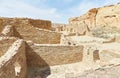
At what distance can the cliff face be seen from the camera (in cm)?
3225

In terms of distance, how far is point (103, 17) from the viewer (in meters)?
37.2

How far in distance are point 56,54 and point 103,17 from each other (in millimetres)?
29892

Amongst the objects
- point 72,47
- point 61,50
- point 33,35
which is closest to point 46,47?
point 61,50

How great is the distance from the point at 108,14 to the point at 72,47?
90.5ft

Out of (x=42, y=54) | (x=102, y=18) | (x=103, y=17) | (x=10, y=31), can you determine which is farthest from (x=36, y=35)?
(x=102, y=18)

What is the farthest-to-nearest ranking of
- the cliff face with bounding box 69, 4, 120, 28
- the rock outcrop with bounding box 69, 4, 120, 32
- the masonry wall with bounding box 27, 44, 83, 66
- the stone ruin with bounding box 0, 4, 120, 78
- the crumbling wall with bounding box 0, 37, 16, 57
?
the cliff face with bounding box 69, 4, 120, 28, the rock outcrop with bounding box 69, 4, 120, 32, the masonry wall with bounding box 27, 44, 83, 66, the crumbling wall with bounding box 0, 37, 16, 57, the stone ruin with bounding box 0, 4, 120, 78

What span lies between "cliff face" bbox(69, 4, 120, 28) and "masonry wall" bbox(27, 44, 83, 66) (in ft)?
65.2

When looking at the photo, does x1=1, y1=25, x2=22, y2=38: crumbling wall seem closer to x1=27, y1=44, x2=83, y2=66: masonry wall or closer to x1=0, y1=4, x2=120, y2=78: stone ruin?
x1=0, y1=4, x2=120, y2=78: stone ruin

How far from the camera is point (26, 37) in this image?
38.9ft

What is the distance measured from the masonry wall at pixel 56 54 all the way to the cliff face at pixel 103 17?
1988cm

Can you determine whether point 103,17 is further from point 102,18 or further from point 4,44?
point 4,44

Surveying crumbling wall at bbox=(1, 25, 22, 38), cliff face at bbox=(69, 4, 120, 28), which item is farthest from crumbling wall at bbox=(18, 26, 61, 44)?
cliff face at bbox=(69, 4, 120, 28)

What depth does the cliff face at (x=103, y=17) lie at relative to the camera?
32.2 m

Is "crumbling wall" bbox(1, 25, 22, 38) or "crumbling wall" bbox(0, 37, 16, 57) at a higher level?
"crumbling wall" bbox(1, 25, 22, 38)
